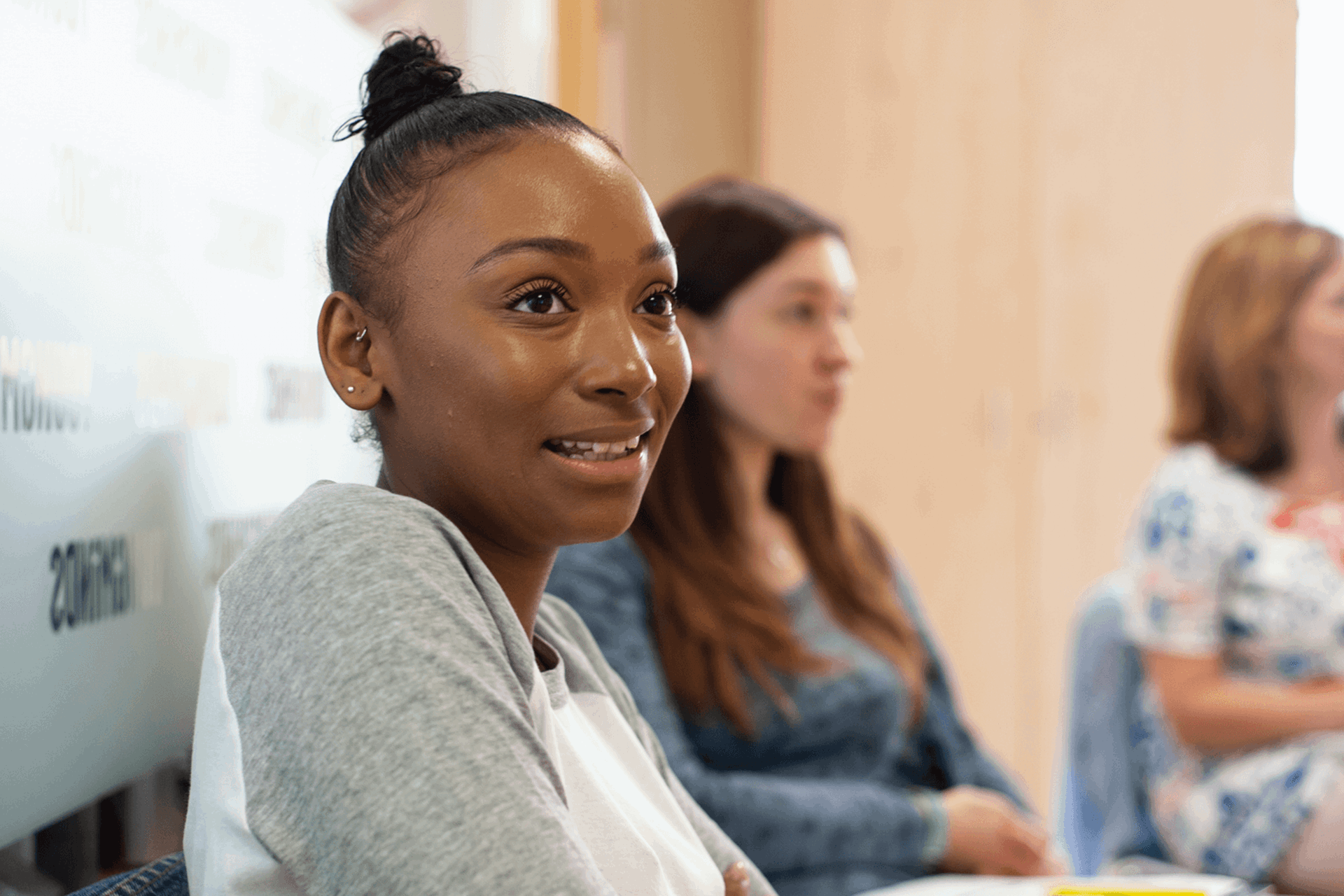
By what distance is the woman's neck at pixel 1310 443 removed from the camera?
5.90 feet

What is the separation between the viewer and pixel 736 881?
736 millimetres

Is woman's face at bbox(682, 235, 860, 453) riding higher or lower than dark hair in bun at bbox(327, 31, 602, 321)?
lower

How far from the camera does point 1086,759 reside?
180cm

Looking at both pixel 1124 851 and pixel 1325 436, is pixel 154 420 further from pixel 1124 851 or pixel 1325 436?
pixel 1325 436

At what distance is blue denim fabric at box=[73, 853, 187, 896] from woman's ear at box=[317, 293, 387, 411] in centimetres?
27

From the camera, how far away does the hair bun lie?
0.68m

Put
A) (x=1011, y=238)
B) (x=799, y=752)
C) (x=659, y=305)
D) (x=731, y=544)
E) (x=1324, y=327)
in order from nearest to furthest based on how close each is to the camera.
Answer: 1. (x=659, y=305)
2. (x=799, y=752)
3. (x=731, y=544)
4. (x=1324, y=327)
5. (x=1011, y=238)

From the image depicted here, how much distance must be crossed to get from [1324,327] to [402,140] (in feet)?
5.28

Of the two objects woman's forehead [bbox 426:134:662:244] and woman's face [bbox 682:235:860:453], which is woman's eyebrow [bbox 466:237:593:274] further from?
woman's face [bbox 682:235:860:453]

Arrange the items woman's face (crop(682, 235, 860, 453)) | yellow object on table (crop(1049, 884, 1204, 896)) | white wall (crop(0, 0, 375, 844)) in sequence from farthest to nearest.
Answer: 1. woman's face (crop(682, 235, 860, 453))
2. yellow object on table (crop(1049, 884, 1204, 896))
3. white wall (crop(0, 0, 375, 844))

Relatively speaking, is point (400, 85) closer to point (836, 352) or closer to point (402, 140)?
point (402, 140)

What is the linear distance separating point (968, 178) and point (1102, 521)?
94cm

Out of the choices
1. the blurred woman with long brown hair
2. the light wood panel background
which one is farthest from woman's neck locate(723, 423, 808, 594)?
the light wood panel background

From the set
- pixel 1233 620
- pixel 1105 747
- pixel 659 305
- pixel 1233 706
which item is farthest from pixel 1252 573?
pixel 659 305
